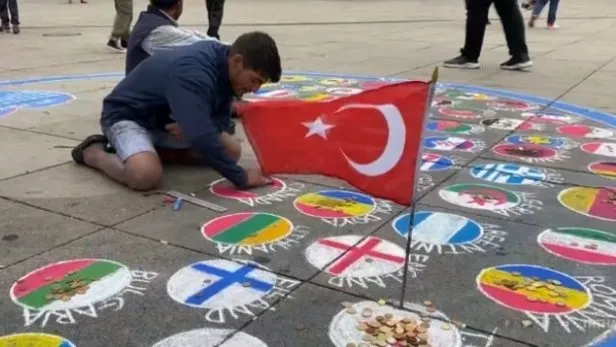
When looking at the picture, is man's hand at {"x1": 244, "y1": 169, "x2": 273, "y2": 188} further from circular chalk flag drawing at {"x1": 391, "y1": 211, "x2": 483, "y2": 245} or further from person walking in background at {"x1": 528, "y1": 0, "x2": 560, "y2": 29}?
person walking in background at {"x1": 528, "y1": 0, "x2": 560, "y2": 29}

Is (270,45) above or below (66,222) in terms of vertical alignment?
above

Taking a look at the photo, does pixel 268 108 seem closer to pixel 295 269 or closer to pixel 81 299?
pixel 295 269

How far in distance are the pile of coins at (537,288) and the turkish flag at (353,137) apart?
55 centimetres

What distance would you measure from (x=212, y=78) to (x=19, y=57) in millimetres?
5959

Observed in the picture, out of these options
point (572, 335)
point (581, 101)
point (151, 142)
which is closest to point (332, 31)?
point (581, 101)

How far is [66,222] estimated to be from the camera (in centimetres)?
320

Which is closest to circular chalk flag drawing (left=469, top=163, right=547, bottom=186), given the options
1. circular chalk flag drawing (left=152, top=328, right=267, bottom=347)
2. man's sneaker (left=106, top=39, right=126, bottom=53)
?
circular chalk flag drawing (left=152, top=328, right=267, bottom=347)

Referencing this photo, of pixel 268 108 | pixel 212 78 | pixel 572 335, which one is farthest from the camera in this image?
pixel 212 78

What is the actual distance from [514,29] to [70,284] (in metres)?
6.23

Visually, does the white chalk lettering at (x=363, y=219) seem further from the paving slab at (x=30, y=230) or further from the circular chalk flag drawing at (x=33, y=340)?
the circular chalk flag drawing at (x=33, y=340)

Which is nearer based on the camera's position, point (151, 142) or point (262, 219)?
point (262, 219)

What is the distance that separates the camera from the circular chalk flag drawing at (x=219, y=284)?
248cm

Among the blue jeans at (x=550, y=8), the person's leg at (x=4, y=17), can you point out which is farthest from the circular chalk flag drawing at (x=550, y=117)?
the person's leg at (x=4, y=17)

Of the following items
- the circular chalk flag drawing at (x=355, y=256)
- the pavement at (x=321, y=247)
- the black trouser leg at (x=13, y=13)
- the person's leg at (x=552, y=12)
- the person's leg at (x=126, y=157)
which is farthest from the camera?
the person's leg at (x=552, y=12)
